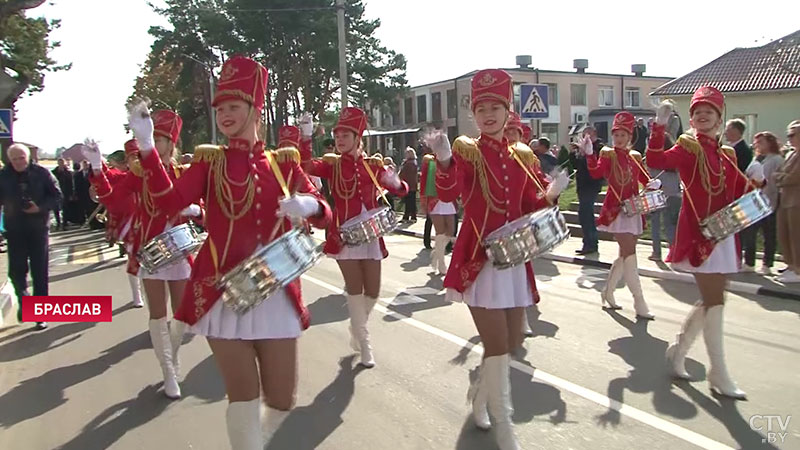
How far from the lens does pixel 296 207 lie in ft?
11.0

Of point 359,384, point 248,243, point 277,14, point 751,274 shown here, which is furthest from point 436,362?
point 277,14

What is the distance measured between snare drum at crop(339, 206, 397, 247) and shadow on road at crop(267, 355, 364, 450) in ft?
4.03

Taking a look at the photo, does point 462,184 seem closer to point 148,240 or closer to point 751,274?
point 148,240

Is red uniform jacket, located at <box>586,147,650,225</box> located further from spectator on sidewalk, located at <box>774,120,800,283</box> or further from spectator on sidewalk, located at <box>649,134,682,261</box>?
spectator on sidewalk, located at <box>649,134,682,261</box>

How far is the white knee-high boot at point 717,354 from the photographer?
5.18 metres

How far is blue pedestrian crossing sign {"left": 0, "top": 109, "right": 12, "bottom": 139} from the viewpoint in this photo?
1130cm

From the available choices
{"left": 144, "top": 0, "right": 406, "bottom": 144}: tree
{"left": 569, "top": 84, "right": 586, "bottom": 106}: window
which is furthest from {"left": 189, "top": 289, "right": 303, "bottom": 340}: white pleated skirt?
{"left": 569, "top": 84, "right": 586, "bottom": 106}: window

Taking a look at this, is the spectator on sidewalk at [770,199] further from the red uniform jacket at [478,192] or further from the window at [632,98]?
the window at [632,98]

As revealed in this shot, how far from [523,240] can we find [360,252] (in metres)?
2.51

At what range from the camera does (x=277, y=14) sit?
114 feet

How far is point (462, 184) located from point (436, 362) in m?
2.58

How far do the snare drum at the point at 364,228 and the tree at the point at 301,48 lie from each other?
91.7 ft

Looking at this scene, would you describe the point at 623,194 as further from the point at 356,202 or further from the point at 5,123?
the point at 5,123

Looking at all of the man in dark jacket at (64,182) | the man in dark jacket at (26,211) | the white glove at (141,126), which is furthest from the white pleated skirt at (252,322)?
the man in dark jacket at (64,182)
